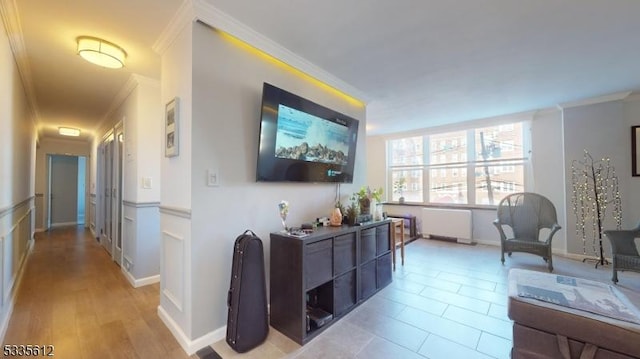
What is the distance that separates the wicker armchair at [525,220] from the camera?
369 cm

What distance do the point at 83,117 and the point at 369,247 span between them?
5.67 meters

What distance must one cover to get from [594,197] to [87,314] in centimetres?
659

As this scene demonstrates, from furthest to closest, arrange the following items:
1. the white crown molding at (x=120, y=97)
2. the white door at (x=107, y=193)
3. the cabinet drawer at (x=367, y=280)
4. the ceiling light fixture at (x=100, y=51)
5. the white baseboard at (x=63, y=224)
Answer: the white baseboard at (x=63, y=224) → the white door at (x=107, y=193) → the white crown molding at (x=120, y=97) → the cabinet drawer at (x=367, y=280) → the ceiling light fixture at (x=100, y=51)

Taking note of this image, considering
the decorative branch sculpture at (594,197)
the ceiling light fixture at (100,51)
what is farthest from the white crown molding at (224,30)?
the decorative branch sculpture at (594,197)

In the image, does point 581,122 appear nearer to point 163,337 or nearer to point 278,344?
point 278,344

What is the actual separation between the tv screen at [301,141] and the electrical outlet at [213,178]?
0.33m

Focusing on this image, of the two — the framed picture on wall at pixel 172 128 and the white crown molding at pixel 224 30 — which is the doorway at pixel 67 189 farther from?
the white crown molding at pixel 224 30

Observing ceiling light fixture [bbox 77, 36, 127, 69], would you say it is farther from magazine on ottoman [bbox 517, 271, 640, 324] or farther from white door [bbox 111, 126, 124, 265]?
magazine on ottoman [bbox 517, 271, 640, 324]

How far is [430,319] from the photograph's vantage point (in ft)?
7.50

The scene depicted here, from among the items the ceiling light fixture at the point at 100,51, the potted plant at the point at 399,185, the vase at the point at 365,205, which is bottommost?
the vase at the point at 365,205

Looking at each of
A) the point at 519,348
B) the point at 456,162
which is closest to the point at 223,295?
the point at 519,348

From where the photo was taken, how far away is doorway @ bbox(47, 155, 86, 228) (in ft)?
24.5

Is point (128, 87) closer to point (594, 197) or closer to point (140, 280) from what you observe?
point (140, 280)

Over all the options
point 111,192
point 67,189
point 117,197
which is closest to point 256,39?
point 117,197
